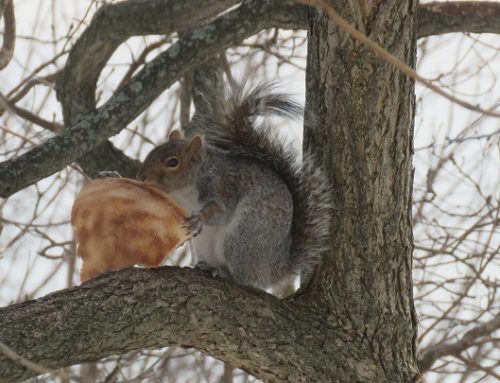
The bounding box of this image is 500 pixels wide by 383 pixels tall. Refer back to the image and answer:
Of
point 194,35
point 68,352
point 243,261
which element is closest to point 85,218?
point 68,352

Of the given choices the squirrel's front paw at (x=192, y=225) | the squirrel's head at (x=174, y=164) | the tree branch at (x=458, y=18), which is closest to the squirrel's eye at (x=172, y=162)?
the squirrel's head at (x=174, y=164)

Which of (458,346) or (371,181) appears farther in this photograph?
(458,346)

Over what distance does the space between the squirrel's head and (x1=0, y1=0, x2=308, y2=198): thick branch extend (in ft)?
0.62

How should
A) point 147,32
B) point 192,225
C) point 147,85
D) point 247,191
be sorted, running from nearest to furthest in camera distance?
1. point 192,225
2. point 247,191
3. point 147,85
4. point 147,32

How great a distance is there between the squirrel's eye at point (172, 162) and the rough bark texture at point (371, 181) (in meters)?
0.56

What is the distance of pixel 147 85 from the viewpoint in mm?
3070

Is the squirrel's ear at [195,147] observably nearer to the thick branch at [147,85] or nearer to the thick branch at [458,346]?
the thick branch at [147,85]

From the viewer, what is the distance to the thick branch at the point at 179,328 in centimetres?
213

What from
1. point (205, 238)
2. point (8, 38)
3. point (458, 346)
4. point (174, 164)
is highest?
point (8, 38)

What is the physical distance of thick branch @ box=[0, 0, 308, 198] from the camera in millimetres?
2844

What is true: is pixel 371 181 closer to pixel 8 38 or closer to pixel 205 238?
pixel 205 238

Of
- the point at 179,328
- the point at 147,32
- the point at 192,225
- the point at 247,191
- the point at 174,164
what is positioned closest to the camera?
the point at 179,328

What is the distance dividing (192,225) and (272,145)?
53 cm

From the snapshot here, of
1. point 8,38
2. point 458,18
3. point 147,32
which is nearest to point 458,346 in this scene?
point 458,18
